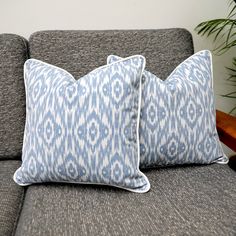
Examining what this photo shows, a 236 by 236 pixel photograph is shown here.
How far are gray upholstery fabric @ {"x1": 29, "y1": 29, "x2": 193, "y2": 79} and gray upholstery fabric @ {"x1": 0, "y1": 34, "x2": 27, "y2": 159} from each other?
0.25 ft

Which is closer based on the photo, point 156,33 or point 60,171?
point 60,171

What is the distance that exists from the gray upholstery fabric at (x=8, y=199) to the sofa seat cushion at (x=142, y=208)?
0.03 metres

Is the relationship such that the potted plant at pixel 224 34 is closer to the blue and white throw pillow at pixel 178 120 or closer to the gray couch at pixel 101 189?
the gray couch at pixel 101 189

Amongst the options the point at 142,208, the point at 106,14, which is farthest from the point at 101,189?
the point at 106,14

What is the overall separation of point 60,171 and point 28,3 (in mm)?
Result: 855

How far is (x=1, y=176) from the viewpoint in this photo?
1126 mm

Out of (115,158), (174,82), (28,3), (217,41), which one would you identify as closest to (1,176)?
(115,158)

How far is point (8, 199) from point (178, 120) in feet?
1.95

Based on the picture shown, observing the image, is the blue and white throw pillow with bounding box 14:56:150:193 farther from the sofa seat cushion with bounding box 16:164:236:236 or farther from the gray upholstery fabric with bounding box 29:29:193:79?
the gray upholstery fabric with bounding box 29:29:193:79

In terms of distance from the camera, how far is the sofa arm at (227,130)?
1170mm

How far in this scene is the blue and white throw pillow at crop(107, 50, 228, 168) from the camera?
1.08m

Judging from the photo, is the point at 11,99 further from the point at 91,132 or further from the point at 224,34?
the point at 224,34

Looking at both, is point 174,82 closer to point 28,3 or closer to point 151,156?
point 151,156

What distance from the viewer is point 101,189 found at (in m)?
1.02
